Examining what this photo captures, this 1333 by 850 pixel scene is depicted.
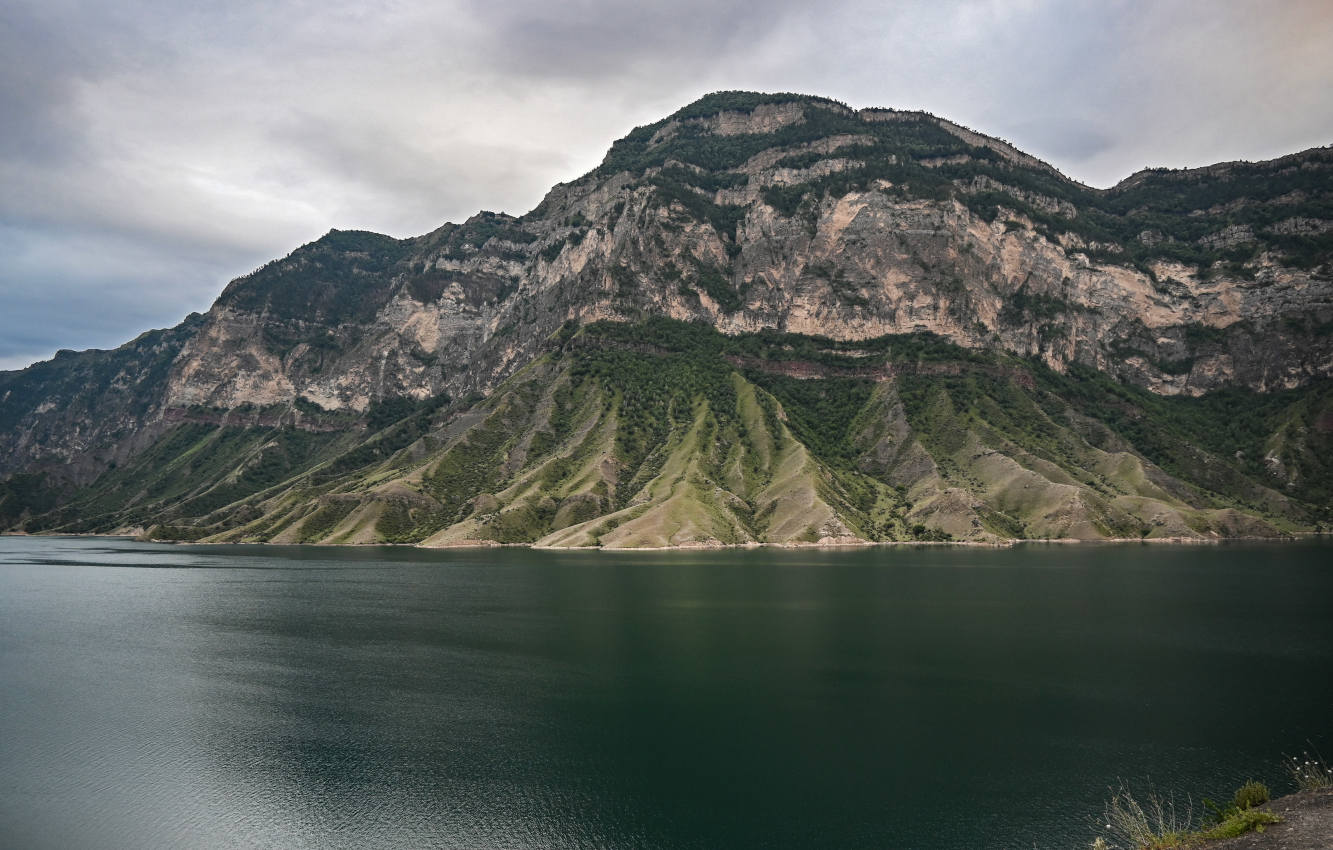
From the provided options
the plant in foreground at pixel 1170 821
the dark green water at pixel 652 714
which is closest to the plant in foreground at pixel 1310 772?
the dark green water at pixel 652 714

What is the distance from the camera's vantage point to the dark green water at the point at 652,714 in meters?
45.1

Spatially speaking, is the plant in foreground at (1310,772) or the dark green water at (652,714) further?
the dark green water at (652,714)

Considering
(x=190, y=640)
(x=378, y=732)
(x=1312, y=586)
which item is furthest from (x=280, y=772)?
(x=1312, y=586)

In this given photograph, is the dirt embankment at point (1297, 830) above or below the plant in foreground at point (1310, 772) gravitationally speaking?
above

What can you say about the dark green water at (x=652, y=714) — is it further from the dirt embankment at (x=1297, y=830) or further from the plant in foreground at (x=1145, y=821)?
the dirt embankment at (x=1297, y=830)

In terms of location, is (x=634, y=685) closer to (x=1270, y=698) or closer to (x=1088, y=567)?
(x=1270, y=698)

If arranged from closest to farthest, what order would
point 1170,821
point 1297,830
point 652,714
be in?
point 1297,830
point 1170,821
point 652,714

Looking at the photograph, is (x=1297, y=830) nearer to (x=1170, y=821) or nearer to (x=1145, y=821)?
(x=1145, y=821)

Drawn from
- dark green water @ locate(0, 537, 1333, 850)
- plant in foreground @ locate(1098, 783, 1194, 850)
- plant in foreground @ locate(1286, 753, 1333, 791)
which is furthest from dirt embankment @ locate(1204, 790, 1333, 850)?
dark green water @ locate(0, 537, 1333, 850)

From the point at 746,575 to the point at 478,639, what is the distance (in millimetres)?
66208

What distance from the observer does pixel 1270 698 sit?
6425cm

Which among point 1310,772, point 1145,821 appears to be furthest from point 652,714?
point 1310,772

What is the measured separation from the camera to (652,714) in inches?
2422

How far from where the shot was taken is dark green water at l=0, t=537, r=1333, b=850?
148ft
